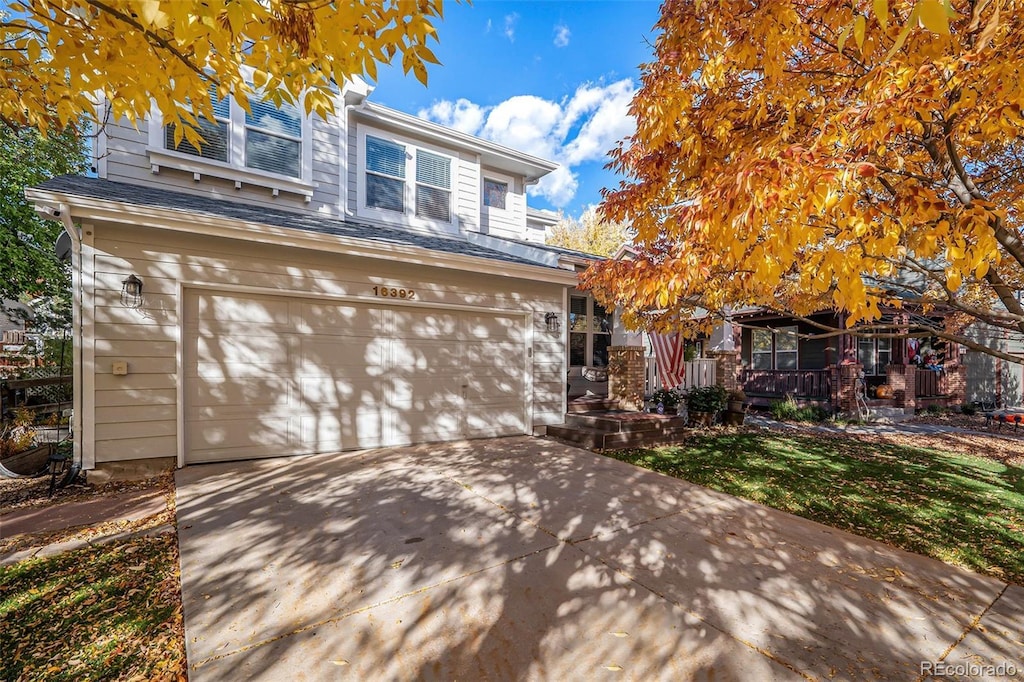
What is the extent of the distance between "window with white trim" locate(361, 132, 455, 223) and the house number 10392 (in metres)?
3.20

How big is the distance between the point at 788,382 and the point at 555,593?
13.5 m

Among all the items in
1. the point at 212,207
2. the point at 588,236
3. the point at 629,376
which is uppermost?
the point at 588,236

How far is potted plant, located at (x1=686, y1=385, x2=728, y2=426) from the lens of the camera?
946cm

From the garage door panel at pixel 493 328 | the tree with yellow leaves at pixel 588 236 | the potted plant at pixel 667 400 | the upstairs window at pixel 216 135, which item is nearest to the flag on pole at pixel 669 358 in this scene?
the potted plant at pixel 667 400

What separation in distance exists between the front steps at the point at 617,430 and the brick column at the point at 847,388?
21.6 feet

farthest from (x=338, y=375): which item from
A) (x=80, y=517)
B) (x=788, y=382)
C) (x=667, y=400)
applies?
(x=788, y=382)

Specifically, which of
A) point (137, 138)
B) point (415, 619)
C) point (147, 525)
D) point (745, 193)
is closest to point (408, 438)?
point (147, 525)

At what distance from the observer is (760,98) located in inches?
152

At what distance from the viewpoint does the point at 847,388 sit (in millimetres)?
11594

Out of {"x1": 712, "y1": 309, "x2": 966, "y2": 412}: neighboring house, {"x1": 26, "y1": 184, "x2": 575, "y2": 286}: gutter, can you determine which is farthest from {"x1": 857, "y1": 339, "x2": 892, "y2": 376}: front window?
{"x1": 26, "y1": 184, "x2": 575, "y2": 286}: gutter

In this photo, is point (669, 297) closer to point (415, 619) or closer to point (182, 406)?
point (415, 619)

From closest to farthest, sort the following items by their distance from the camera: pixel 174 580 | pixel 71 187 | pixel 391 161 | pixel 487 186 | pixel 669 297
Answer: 1. pixel 174 580
2. pixel 669 297
3. pixel 71 187
4. pixel 391 161
5. pixel 487 186

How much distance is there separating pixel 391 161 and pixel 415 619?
9.02m

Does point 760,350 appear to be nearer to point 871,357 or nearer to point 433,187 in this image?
point 871,357
